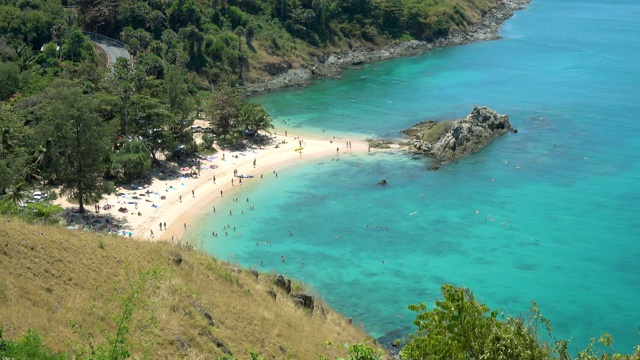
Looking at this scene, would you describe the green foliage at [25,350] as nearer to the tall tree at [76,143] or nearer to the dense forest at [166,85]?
the dense forest at [166,85]

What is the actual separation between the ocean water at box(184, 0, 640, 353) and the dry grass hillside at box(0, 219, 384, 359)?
13970 mm

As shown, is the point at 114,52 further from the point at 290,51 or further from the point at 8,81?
the point at 290,51

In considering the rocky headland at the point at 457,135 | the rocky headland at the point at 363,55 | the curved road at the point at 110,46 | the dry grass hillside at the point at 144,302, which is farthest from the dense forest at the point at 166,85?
the rocky headland at the point at 457,135

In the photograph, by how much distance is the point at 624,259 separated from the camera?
55719 millimetres

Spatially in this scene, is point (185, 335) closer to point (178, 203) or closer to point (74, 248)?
point (74, 248)

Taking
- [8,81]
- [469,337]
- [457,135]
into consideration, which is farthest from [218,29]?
[469,337]

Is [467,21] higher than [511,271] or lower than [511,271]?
higher

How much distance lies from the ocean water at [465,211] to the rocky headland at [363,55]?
15.6ft

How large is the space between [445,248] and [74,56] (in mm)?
63367

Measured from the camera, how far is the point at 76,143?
186 ft

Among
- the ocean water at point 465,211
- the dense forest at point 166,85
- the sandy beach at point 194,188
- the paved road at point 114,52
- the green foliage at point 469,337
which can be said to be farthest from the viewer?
the paved road at point 114,52

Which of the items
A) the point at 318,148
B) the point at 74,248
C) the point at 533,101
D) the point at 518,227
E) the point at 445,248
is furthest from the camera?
the point at 533,101

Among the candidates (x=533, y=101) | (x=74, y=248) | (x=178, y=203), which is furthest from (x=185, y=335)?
(x=533, y=101)

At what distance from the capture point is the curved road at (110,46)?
99.4 meters
